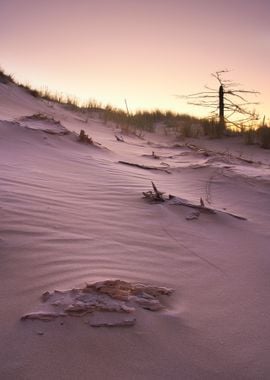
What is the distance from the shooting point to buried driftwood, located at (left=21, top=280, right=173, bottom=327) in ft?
5.32

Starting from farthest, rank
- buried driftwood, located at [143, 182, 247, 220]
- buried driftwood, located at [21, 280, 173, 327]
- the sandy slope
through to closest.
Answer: buried driftwood, located at [143, 182, 247, 220], buried driftwood, located at [21, 280, 173, 327], the sandy slope

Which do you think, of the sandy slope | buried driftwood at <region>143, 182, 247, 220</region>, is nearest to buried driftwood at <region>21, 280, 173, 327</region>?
the sandy slope

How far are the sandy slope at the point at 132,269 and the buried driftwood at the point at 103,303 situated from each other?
0.05 meters

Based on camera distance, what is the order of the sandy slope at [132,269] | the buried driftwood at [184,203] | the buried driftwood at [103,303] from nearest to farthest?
1. the sandy slope at [132,269]
2. the buried driftwood at [103,303]
3. the buried driftwood at [184,203]

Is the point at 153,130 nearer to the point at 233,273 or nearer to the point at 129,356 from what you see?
the point at 233,273

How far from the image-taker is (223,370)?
1.44m

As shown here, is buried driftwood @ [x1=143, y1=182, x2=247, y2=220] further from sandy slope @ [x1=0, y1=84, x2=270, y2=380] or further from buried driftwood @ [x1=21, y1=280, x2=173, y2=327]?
buried driftwood @ [x1=21, y1=280, x2=173, y2=327]

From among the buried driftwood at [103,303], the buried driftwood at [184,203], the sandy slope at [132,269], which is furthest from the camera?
the buried driftwood at [184,203]

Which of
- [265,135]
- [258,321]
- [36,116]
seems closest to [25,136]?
[36,116]

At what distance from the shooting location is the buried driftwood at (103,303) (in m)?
1.62

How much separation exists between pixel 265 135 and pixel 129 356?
9.22m

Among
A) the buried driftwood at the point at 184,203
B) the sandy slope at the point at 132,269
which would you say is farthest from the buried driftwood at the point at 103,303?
the buried driftwood at the point at 184,203

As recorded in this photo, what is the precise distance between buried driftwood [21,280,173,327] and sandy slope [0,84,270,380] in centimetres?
5

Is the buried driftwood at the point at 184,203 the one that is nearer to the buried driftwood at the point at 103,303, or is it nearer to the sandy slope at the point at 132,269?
the sandy slope at the point at 132,269
